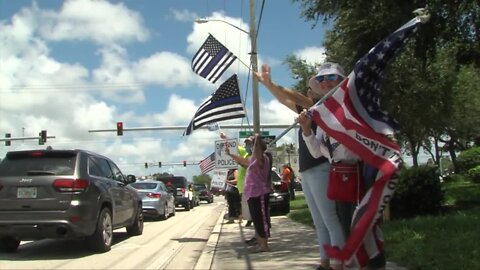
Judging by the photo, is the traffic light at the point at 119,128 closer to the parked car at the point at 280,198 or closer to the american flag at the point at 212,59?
the parked car at the point at 280,198

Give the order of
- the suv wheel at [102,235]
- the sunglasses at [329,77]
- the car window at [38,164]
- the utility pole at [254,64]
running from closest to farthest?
1. the sunglasses at [329,77]
2. the car window at [38,164]
3. the suv wheel at [102,235]
4. the utility pole at [254,64]

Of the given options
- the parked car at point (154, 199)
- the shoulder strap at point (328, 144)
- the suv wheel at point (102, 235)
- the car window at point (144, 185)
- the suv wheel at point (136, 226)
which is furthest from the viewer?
the car window at point (144, 185)

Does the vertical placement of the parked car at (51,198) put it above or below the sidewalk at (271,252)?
above

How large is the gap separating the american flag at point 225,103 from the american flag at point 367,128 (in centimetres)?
906

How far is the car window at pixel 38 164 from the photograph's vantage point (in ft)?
31.7

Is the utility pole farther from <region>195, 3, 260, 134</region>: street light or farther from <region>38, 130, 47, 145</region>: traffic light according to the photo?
<region>38, 130, 47, 145</region>: traffic light

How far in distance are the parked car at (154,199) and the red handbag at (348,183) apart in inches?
595

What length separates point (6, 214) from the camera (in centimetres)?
943

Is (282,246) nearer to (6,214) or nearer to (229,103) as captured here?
(6,214)

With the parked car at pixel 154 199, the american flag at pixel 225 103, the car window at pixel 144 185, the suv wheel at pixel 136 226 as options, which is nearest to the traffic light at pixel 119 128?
the parked car at pixel 154 199

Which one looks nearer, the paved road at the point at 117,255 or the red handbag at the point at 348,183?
the red handbag at the point at 348,183

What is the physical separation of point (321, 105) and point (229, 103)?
9.23 metres

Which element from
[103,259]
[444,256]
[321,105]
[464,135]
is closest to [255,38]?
[103,259]

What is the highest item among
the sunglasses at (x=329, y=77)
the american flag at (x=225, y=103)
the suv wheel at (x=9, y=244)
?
the american flag at (x=225, y=103)
